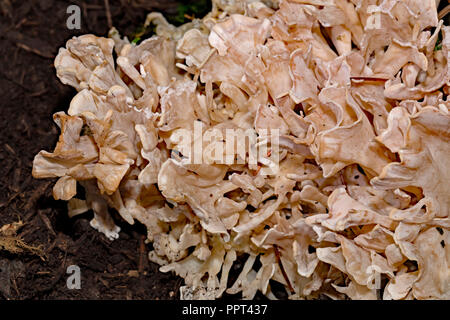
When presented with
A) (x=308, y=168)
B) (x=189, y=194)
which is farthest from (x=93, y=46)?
(x=308, y=168)

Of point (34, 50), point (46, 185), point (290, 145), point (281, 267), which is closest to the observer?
point (290, 145)

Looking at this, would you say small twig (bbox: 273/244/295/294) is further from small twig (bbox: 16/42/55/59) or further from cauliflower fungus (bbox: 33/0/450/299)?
small twig (bbox: 16/42/55/59)

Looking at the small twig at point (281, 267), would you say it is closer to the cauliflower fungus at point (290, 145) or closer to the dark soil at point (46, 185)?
the cauliflower fungus at point (290, 145)

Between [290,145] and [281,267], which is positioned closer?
[290,145]

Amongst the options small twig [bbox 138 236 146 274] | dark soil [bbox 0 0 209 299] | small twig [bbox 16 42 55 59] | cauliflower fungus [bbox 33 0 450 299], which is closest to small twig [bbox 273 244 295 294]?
cauliflower fungus [bbox 33 0 450 299]

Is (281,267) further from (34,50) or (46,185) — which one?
(34,50)

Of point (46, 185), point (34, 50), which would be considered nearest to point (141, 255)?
point (46, 185)

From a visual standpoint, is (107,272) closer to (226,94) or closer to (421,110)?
(226,94)
